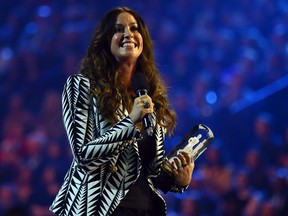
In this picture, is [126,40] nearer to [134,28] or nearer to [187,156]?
[134,28]

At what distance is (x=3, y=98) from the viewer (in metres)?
3.93

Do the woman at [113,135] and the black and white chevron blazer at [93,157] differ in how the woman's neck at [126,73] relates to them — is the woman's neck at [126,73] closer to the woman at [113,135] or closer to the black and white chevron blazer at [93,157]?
the woman at [113,135]

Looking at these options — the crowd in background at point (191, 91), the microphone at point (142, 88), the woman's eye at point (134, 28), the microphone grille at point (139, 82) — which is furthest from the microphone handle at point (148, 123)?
the crowd in background at point (191, 91)

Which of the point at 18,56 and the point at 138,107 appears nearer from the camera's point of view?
the point at 138,107

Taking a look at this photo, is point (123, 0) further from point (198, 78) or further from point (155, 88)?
point (155, 88)

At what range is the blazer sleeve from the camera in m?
1.49

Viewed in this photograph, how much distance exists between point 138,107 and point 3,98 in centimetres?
261

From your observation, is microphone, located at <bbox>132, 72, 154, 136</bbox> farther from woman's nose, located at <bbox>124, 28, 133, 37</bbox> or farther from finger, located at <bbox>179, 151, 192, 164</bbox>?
finger, located at <bbox>179, 151, 192, 164</bbox>

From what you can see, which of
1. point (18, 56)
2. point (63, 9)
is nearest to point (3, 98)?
point (18, 56)

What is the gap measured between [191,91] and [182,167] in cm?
225

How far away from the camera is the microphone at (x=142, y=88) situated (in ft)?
4.81

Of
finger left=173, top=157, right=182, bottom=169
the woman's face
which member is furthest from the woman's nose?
finger left=173, top=157, right=182, bottom=169

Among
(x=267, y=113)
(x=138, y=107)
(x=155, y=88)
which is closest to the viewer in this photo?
(x=138, y=107)

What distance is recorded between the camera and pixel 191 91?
155 inches
